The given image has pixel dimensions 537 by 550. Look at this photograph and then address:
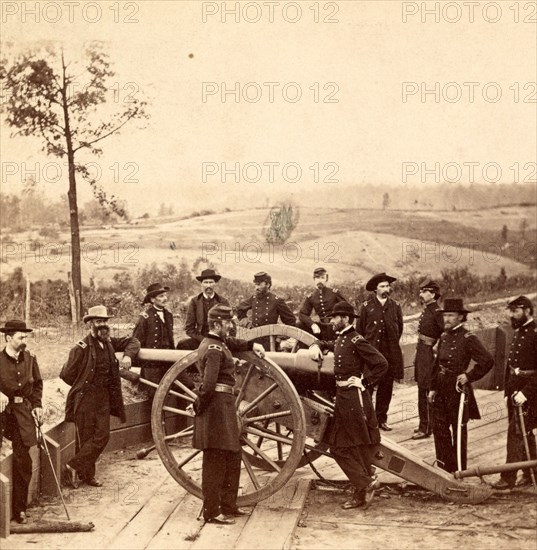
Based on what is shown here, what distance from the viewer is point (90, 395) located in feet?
23.9

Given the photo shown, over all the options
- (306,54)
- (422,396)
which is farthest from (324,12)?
(422,396)

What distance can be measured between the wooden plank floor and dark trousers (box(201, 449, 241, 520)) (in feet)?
0.46

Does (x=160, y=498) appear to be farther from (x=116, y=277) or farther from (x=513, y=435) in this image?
(x=116, y=277)

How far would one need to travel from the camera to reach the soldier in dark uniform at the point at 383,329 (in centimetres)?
862

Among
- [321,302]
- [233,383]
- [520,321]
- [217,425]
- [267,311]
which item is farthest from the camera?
[321,302]

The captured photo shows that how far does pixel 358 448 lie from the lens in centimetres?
665

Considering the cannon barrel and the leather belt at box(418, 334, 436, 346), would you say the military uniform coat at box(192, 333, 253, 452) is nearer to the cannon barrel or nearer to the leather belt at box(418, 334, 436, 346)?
the cannon barrel

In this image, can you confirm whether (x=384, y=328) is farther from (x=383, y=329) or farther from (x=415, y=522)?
(x=415, y=522)

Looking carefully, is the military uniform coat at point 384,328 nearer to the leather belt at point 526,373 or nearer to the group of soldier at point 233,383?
the group of soldier at point 233,383

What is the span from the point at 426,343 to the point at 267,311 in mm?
1581

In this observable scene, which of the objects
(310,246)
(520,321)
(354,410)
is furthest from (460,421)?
(310,246)

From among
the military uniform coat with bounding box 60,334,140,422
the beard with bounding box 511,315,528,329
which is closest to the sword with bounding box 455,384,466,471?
the beard with bounding box 511,315,528,329

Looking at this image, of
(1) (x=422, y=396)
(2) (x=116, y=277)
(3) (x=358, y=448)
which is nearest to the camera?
(3) (x=358, y=448)

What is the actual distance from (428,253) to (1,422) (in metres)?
7.47
